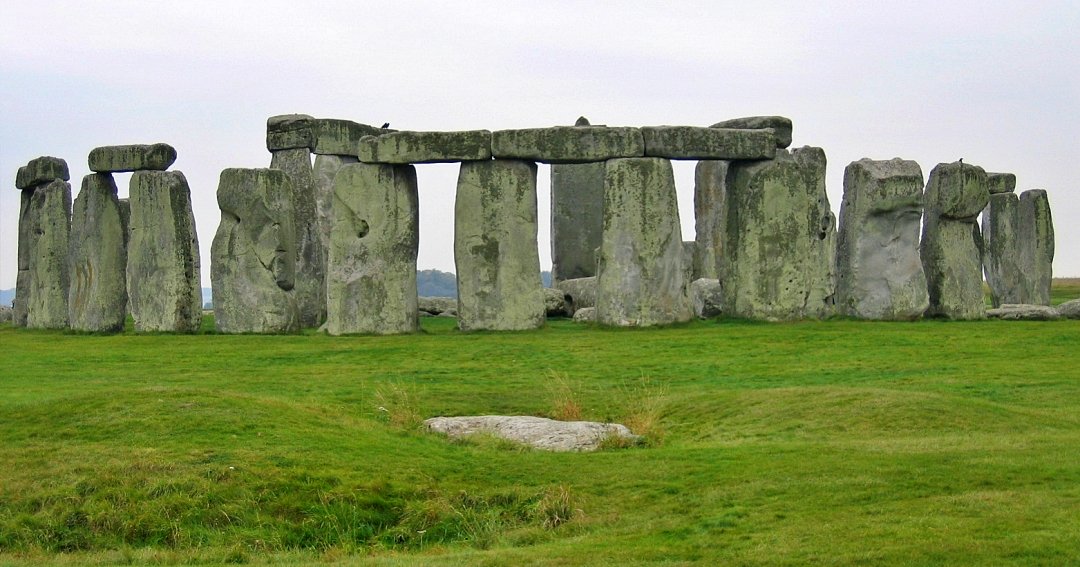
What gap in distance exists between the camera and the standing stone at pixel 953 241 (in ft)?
99.9

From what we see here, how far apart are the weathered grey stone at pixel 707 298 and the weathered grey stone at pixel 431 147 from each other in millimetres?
5235

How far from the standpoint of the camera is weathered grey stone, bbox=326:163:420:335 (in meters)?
29.0

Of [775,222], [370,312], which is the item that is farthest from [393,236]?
[775,222]

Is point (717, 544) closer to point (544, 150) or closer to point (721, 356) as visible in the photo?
point (721, 356)

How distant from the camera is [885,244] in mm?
30062

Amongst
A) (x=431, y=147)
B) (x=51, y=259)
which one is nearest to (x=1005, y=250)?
(x=431, y=147)

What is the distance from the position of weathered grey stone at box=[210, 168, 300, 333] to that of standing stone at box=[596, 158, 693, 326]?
224 inches

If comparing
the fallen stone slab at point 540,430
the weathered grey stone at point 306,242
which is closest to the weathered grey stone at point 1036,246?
the weathered grey stone at point 306,242

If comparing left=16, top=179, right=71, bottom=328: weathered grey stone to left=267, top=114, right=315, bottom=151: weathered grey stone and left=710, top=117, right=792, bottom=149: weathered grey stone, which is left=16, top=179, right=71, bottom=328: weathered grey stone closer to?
left=267, top=114, right=315, bottom=151: weathered grey stone

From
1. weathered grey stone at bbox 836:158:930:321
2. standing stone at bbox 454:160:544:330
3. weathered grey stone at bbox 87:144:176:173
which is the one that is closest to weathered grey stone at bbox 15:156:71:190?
weathered grey stone at bbox 87:144:176:173

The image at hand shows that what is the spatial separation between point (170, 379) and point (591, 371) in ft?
18.6

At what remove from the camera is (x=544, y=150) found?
28625 mm

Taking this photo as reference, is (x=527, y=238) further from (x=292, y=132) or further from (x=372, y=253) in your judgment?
(x=292, y=132)

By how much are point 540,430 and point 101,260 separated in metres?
16.5
